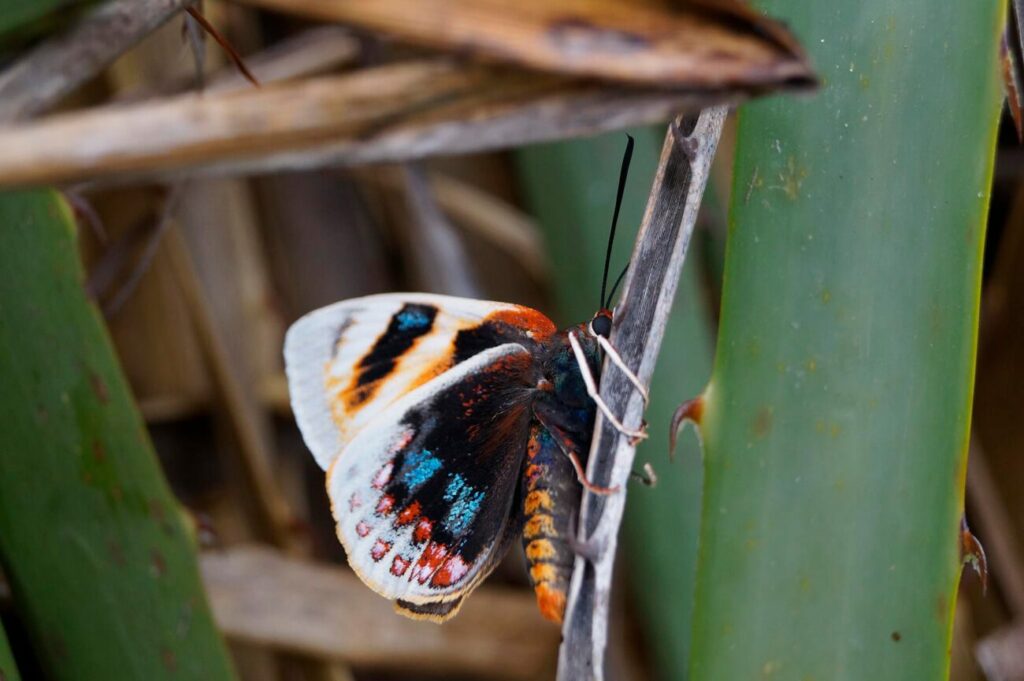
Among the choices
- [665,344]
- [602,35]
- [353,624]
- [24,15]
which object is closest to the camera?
[602,35]

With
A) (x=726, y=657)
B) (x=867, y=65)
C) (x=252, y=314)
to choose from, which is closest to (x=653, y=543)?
(x=726, y=657)

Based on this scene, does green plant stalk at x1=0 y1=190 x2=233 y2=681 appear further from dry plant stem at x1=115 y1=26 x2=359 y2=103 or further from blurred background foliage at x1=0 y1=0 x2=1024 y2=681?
dry plant stem at x1=115 y1=26 x2=359 y2=103

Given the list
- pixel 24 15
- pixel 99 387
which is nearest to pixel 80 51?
pixel 24 15

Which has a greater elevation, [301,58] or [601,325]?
[301,58]

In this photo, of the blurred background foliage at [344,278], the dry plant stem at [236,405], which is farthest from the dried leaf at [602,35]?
the dry plant stem at [236,405]

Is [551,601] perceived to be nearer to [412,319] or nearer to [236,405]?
[412,319]

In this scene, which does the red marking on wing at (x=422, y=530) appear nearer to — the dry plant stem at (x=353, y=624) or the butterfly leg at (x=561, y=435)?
the butterfly leg at (x=561, y=435)

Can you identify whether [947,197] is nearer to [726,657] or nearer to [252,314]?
[726,657]
